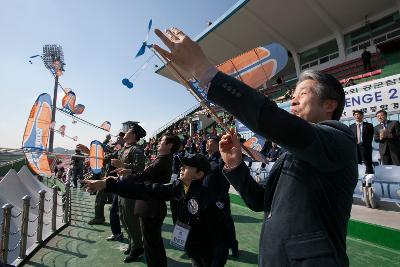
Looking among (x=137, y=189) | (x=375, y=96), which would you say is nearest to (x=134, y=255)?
(x=137, y=189)

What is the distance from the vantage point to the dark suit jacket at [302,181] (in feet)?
2.85

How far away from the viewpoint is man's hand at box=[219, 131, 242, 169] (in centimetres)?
144

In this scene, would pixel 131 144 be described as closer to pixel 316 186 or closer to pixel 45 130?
pixel 45 130

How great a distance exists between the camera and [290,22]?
63.2 ft

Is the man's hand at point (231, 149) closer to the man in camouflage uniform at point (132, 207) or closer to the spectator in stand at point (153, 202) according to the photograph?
the spectator in stand at point (153, 202)

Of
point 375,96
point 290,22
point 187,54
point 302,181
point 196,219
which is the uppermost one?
point 290,22

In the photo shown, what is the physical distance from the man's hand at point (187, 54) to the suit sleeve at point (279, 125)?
73 mm

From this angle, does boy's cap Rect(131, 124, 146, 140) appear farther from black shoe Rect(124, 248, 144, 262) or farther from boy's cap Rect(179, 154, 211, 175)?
boy's cap Rect(179, 154, 211, 175)

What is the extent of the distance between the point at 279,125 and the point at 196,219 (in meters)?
1.77

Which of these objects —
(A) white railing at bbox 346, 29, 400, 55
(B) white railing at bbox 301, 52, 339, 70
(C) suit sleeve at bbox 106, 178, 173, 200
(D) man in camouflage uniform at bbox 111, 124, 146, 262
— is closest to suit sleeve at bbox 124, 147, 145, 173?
(D) man in camouflage uniform at bbox 111, 124, 146, 262

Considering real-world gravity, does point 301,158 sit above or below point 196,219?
above

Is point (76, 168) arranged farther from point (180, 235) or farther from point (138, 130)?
point (180, 235)

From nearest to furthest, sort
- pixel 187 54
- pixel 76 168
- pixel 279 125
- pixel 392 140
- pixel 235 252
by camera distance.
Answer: pixel 279 125 → pixel 187 54 → pixel 235 252 → pixel 392 140 → pixel 76 168

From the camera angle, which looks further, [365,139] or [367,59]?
[367,59]
